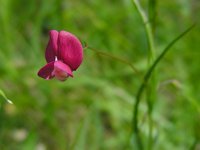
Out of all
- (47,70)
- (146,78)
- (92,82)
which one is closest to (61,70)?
(47,70)

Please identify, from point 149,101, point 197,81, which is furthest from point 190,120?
point 149,101

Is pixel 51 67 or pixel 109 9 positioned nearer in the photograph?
pixel 51 67

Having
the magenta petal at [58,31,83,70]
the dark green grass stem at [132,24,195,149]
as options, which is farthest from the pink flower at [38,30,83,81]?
the dark green grass stem at [132,24,195,149]

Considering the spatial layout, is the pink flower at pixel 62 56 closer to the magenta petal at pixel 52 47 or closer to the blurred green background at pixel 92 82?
the magenta petal at pixel 52 47

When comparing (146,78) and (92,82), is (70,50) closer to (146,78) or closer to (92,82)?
(146,78)

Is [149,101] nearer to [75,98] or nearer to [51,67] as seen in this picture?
[51,67]

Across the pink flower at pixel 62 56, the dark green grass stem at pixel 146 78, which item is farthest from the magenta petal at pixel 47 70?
the dark green grass stem at pixel 146 78
